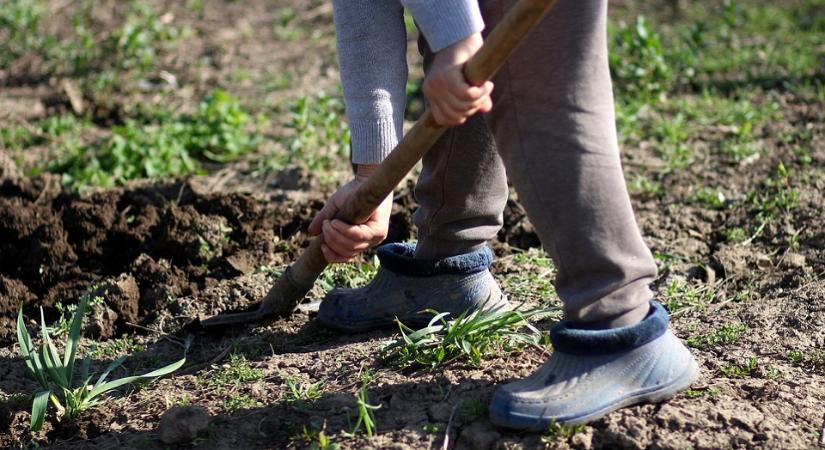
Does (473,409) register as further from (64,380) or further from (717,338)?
(64,380)

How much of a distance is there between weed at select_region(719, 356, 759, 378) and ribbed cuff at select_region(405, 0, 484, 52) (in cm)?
119

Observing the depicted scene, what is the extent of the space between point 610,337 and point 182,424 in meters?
1.10

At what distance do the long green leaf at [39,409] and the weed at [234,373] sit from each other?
46 cm

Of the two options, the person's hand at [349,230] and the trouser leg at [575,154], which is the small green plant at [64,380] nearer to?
the person's hand at [349,230]

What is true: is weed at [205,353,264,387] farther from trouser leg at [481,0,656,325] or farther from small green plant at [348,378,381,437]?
trouser leg at [481,0,656,325]

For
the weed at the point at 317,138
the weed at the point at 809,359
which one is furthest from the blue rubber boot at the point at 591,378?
the weed at the point at 317,138

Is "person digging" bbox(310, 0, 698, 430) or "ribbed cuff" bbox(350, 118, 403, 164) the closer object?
"person digging" bbox(310, 0, 698, 430)

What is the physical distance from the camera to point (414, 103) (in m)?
5.82

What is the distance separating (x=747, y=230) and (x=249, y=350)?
79.7 inches

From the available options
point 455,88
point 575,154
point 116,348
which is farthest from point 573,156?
point 116,348

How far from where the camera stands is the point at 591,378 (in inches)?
97.1

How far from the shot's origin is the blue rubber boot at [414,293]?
3141mm

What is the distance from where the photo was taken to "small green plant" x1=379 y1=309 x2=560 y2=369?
2859mm

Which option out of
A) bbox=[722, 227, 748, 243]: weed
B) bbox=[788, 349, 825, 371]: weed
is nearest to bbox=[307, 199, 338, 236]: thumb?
bbox=[788, 349, 825, 371]: weed
